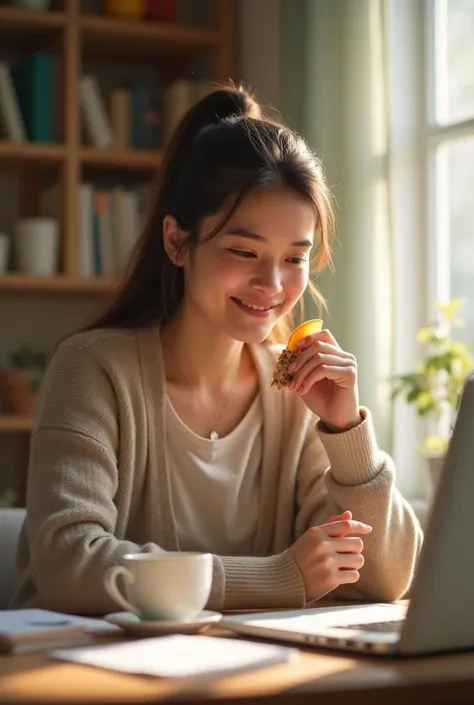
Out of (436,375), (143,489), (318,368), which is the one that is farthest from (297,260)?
(436,375)

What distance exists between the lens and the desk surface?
0.94 metres

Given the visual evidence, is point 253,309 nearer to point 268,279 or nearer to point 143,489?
point 268,279

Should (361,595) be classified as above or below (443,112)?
below

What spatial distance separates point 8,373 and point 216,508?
2042 mm

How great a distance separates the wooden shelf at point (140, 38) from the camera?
13.0ft

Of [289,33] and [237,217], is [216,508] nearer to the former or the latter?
[237,217]

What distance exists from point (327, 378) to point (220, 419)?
222 mm

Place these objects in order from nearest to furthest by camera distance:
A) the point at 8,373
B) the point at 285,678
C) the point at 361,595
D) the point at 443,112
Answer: the point at 285,678
the point at 361,595
the point at 443,112
the point at 8,373

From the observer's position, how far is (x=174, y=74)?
4.35 m

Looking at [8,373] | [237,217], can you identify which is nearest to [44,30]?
[8,373]

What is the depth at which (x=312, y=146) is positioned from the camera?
3.48m

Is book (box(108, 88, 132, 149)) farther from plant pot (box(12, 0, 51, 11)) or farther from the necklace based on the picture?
the necklace

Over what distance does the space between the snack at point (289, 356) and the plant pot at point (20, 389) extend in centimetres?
211

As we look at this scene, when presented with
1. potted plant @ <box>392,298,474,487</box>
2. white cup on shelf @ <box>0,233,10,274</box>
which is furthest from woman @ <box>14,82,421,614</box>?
white cup on shelf @ <box>0,233,10,274</box>
